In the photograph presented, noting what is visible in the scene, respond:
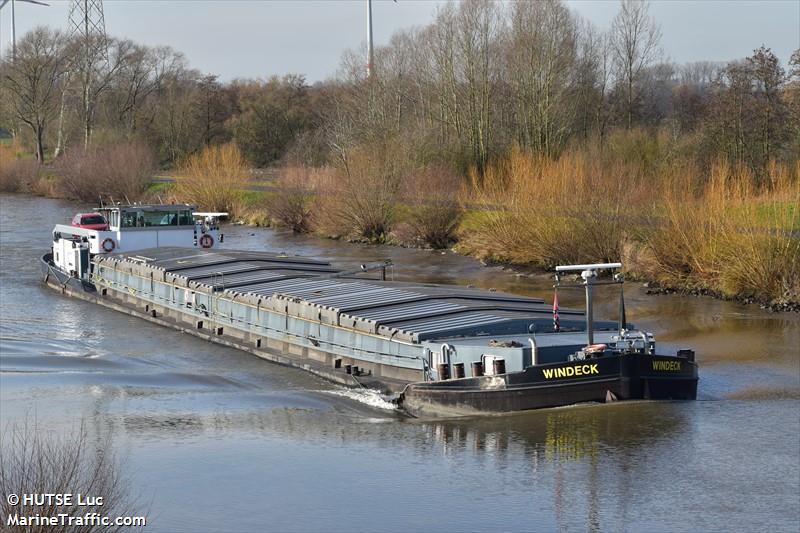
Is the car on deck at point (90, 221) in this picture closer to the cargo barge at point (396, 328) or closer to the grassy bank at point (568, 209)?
the cargo barge at point (396, 328)

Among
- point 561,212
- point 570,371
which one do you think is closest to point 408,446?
point 570,371

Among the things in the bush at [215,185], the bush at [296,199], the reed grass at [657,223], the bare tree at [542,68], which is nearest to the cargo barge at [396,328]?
the reed grass at [657,223]

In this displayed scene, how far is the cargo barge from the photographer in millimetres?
21891

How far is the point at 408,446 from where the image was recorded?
846 inches

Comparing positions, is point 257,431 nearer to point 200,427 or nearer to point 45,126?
point 200,427

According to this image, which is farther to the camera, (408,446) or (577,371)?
(577,371)

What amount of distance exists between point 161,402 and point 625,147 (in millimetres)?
37778

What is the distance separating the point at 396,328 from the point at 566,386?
5.10 meters

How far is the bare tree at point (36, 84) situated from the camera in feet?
321

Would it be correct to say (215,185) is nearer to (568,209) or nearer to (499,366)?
(568,209)

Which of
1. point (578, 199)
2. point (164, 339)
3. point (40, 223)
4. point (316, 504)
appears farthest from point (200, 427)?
point (40, 223)

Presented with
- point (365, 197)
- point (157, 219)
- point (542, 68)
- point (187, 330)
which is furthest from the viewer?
point (542, 68)

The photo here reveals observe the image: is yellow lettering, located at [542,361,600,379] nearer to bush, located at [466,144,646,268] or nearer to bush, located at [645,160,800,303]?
bush, located at [645,160,800,303]

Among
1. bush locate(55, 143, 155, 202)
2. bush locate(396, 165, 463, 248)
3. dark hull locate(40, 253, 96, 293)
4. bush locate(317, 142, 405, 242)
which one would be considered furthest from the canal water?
bush locate(55, 143, 155, 202)
